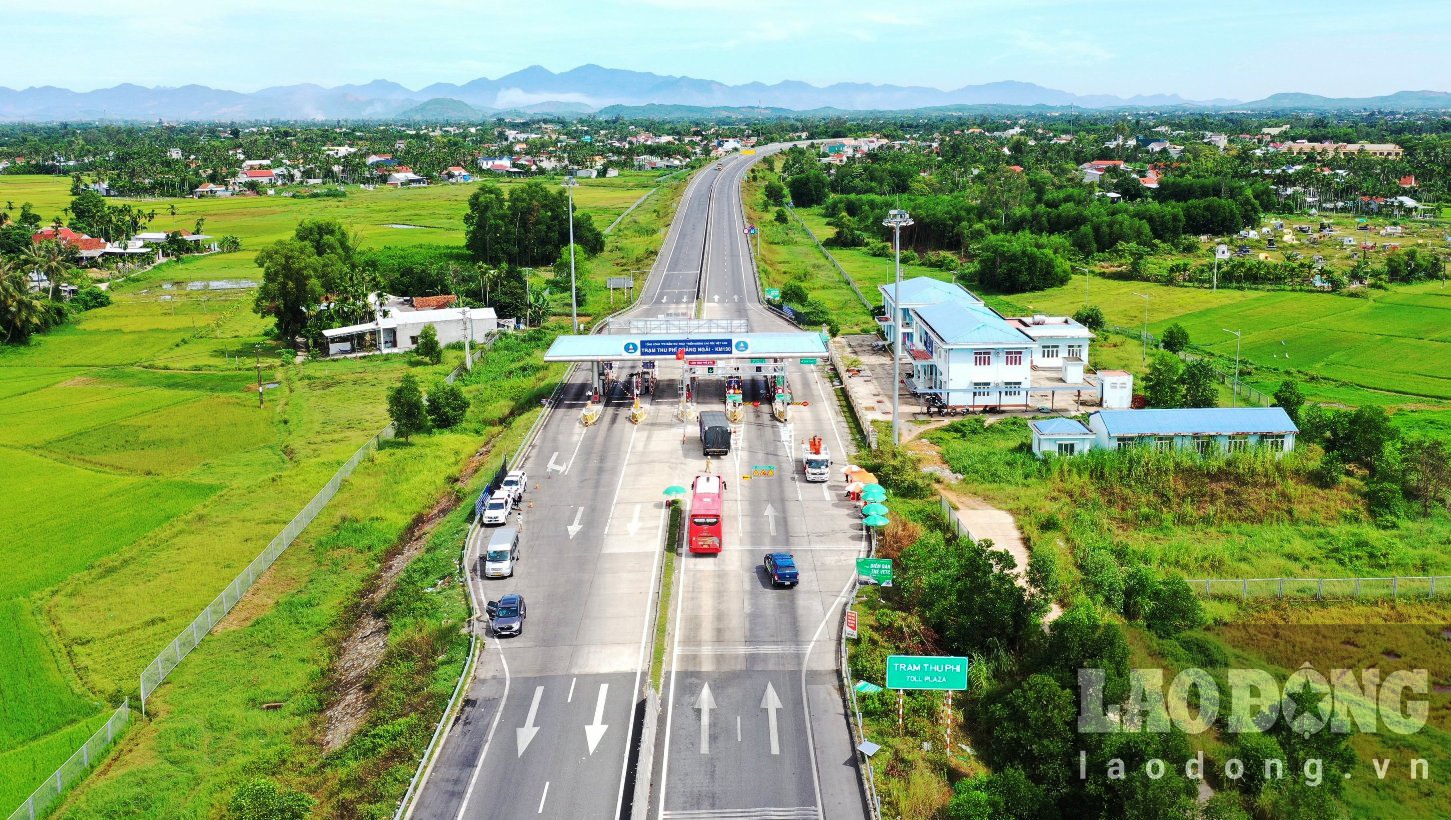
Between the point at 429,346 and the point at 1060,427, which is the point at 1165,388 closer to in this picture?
the point at 1060,427

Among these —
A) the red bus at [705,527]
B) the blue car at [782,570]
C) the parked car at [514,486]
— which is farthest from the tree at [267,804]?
the parked car at [514,486]

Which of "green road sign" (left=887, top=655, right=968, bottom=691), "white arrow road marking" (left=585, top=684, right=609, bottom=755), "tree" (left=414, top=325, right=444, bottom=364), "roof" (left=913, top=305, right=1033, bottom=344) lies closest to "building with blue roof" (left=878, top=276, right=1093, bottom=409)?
"roof" (left=913, top=305, right=1033, bottom=344)

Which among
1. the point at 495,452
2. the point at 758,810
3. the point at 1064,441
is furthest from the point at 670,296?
the point at 758,810

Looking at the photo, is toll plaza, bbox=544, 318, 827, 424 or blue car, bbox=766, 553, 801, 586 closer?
blue car, bbox=766, 553, 801, 586

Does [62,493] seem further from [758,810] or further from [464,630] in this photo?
[758,810]

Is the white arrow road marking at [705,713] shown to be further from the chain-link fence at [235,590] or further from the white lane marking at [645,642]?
the chain-link fence at [235,590]

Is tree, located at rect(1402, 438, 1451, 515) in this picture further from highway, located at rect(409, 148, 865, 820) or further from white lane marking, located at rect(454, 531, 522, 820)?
white lane marking, located at rect(454, 531, 522, 820)
